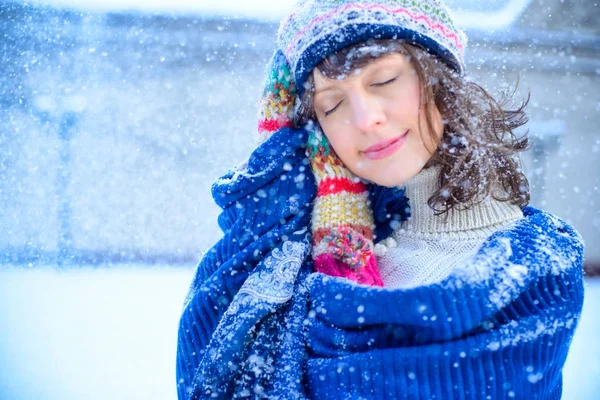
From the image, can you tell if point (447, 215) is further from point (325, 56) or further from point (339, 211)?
point (325, 56)

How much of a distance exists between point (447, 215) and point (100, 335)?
2521mm

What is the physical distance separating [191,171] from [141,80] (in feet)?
2.80

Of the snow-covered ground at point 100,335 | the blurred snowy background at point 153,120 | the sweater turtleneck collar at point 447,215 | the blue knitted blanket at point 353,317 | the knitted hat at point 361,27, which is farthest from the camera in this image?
the blurred snowy background at point 153,120

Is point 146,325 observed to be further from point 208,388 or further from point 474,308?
point 474,308

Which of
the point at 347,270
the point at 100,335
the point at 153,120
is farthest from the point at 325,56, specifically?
the point at 153,120

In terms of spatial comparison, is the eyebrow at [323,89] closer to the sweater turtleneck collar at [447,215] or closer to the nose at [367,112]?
the nose at [367,112]

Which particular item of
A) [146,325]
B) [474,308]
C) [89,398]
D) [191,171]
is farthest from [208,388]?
[191,171]

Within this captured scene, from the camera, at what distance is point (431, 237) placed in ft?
3.49

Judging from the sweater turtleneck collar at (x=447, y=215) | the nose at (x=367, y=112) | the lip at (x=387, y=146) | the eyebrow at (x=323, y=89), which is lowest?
the sweater turtleneck collar at (x=447, y=215)

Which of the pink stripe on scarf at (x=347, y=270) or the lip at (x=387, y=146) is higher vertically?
the lip at (x=387, y=146)

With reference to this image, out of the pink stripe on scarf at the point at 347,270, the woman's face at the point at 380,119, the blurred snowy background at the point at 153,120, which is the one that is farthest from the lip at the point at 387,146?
the blurred snowy background at the point at 153,120

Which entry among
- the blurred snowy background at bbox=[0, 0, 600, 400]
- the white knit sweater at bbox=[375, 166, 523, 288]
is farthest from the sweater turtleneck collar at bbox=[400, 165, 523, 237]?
the blurred snowy background at bbox=[0, 0, 600, 400]

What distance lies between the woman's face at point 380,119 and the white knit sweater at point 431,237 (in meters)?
0.11

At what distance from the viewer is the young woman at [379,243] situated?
80 centimetres
